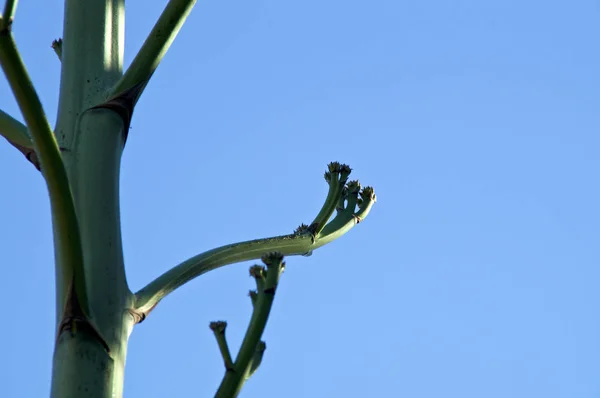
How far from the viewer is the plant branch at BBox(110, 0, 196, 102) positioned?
3.12 m

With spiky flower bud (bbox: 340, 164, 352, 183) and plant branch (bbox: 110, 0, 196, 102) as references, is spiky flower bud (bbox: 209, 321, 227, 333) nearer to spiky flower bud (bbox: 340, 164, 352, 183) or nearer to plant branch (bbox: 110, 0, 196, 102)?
plant branch (bbox: 110, 0, 196, 102)

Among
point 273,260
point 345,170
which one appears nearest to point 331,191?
point 345,170

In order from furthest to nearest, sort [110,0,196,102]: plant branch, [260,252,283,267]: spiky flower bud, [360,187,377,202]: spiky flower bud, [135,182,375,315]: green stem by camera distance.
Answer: [360,187,377,202]: spiky flower bud → [110,0,196,102]: plant branch → [135,182,375,315]: green stem → [260,252,283,267]: spiky flower bud

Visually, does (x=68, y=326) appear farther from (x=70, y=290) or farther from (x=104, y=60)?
(x=104, y=60)

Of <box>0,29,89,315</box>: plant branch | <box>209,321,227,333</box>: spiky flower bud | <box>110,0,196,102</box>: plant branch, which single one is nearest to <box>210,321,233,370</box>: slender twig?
<box>209,321,227,333</box>: spiky flower bud

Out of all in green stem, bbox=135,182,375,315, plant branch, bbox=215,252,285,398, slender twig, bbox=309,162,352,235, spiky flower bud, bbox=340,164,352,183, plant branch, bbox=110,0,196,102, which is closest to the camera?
plant branch, bbox=215,252,285,398

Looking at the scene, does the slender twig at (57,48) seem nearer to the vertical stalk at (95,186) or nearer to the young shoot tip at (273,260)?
the vertical stalk at (95,186)

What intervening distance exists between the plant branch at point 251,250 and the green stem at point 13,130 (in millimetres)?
623

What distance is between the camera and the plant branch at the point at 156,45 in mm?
3117

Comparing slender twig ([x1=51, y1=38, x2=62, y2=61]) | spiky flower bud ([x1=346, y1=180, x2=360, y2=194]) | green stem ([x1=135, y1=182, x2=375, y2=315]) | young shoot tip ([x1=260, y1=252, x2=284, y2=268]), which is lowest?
young shoot tip ([x1=260, y1=252, x2=284, y2=268])

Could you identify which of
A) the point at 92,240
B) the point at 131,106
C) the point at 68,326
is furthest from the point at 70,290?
the point at 131,106

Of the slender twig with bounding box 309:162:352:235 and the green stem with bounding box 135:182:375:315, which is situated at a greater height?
the slender twig with bounding box 309:162:352:235

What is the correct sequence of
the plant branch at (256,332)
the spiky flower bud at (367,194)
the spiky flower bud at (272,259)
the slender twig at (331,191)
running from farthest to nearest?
the spiky flower bud at (367,194)
the slender twig at (331,191)
the spiky flower bud at (272,259)
the plant branch at (256,332)

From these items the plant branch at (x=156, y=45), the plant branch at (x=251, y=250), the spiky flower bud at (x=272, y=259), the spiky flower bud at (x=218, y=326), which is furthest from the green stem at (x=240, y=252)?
the plant branch at (x=156, y=45)
